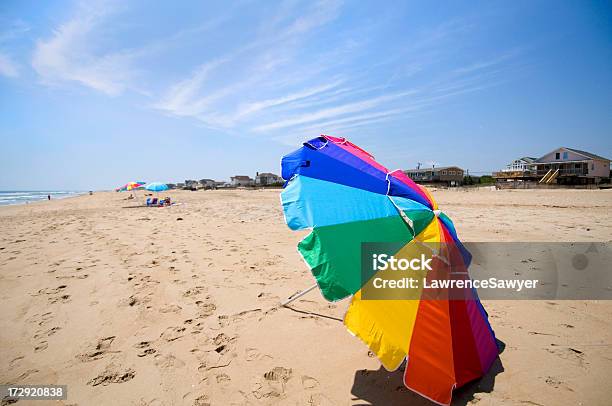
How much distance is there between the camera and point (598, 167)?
3931 centimetres

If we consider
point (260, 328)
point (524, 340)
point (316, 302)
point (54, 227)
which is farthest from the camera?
point (54, 227)

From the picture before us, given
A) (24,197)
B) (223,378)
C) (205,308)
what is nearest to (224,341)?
(223,378)

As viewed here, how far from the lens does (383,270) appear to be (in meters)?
2.08

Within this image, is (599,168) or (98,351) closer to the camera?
(98,351)

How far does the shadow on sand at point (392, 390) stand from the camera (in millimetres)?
2326

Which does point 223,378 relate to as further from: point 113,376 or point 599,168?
point 599,168

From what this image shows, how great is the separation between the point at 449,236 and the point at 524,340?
2108 mm

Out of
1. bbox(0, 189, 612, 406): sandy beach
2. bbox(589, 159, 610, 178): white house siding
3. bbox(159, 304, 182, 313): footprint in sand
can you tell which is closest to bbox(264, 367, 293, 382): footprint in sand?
bbox(0, 189, 612, 406): sandy beach

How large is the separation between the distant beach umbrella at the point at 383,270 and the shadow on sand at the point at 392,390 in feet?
0.53

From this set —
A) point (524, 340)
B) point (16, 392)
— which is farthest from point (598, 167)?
point (16, 392)

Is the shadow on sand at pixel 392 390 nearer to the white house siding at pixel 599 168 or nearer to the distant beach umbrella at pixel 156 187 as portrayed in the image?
the distant beach umbrella at pixel 156 187

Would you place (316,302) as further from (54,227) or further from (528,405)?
(54,227)

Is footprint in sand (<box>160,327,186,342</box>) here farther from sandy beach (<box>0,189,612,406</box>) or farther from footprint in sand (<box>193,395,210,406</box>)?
footprint in sand (<box>193,395,210,406</box>)

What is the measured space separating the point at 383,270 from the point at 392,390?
1276mm
